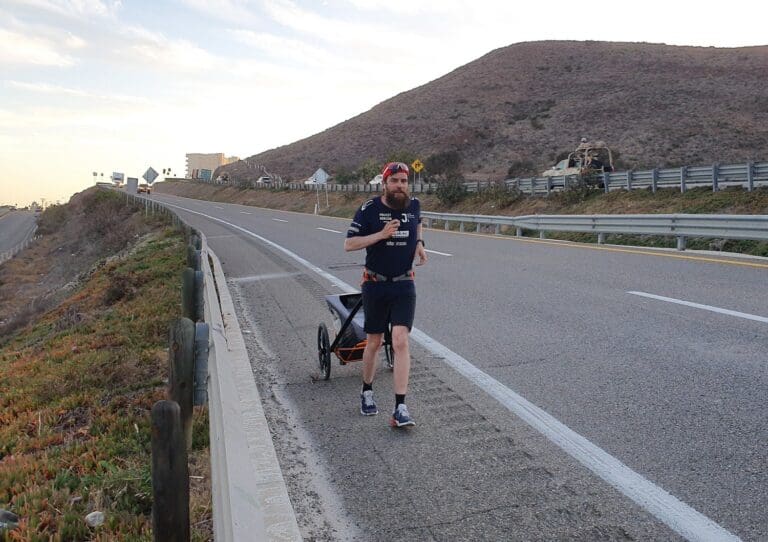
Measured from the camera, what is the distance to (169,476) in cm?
263

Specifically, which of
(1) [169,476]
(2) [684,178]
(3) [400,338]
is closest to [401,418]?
(3) [400,338]

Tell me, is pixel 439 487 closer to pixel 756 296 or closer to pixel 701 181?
pixel 756 296

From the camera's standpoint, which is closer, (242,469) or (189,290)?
(242,469)

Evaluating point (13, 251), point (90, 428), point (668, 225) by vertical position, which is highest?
point (668, 225)

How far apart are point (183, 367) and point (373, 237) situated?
5.16ft

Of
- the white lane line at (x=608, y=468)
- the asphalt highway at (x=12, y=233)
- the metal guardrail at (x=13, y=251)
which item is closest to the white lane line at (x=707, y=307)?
the white lane line at (x=608, y=468)

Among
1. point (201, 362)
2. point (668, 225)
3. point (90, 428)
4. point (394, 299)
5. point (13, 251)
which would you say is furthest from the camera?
point (13, 251)

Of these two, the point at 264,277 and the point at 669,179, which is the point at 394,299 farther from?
the point at 669,179

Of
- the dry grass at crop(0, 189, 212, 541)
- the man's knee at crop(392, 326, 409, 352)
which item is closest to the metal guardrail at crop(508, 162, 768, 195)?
the dry grass at crop(0, 189, 212, 541)

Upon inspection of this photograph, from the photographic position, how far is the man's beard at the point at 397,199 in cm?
470

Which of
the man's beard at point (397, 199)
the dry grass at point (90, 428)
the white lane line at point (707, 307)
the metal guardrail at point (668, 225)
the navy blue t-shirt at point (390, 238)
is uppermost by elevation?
the man's beard at point (397, 199)

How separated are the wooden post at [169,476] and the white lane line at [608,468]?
2.22 m

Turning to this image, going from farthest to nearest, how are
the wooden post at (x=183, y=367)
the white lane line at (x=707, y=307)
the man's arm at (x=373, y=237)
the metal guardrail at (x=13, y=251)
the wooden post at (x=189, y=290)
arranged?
the metal guardrail at (x=13, y=251), the white lane line at (x=707, y=307), the wooden post at (x=189, y=290), the man's arm at (x=373, y=237), the wooden post at (x=183, y=367)

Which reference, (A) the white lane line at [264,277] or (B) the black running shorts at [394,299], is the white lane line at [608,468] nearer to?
(B) the black running shorts at [394,299]
